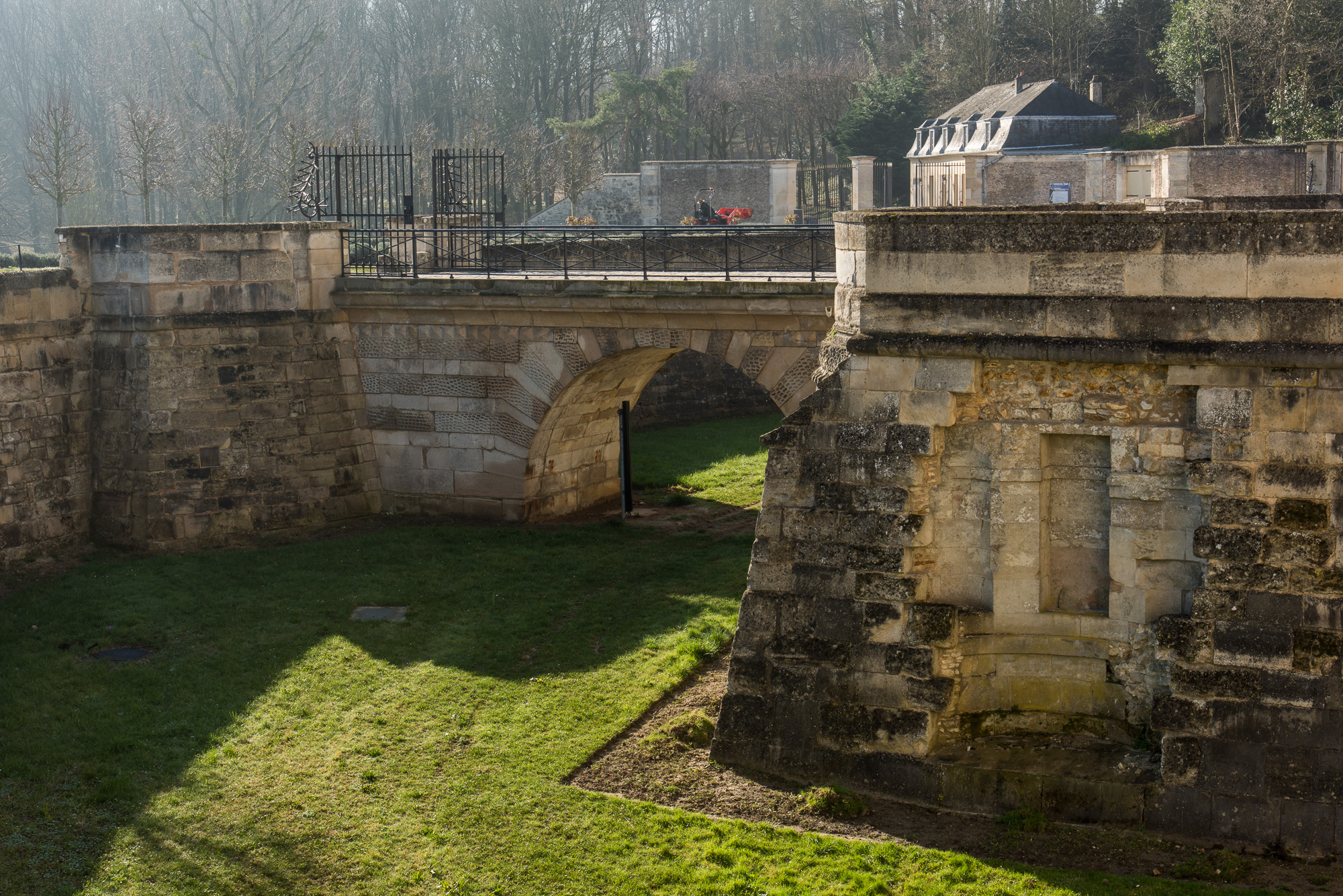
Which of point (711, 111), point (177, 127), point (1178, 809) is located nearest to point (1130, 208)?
point (1178, 809)

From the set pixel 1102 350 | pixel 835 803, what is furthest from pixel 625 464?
pixel 1102 350

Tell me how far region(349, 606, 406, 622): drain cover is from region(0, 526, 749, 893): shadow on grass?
101 mm

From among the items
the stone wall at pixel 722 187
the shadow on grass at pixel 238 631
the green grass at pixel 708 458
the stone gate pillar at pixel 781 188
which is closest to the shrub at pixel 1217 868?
the shadow on grass at pixel 238 631

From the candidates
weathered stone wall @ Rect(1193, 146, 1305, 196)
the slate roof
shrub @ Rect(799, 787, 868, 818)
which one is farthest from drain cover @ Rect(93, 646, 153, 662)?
the slate roof

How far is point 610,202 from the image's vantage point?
1302 inches

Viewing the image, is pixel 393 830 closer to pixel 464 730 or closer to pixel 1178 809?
pixel 464 730

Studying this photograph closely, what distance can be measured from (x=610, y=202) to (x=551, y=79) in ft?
62.0

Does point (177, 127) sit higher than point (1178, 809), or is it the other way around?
point (177, 127)

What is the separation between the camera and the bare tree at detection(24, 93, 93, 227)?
1165 inches

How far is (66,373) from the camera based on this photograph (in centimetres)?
1583

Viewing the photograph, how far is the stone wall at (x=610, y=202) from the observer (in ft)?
108

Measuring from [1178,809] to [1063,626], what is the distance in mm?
1361

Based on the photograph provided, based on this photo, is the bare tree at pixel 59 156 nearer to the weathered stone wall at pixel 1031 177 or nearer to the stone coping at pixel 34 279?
the stone coping at pixel 34 279

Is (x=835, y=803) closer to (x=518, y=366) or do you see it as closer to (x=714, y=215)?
(x=518, y=366)
